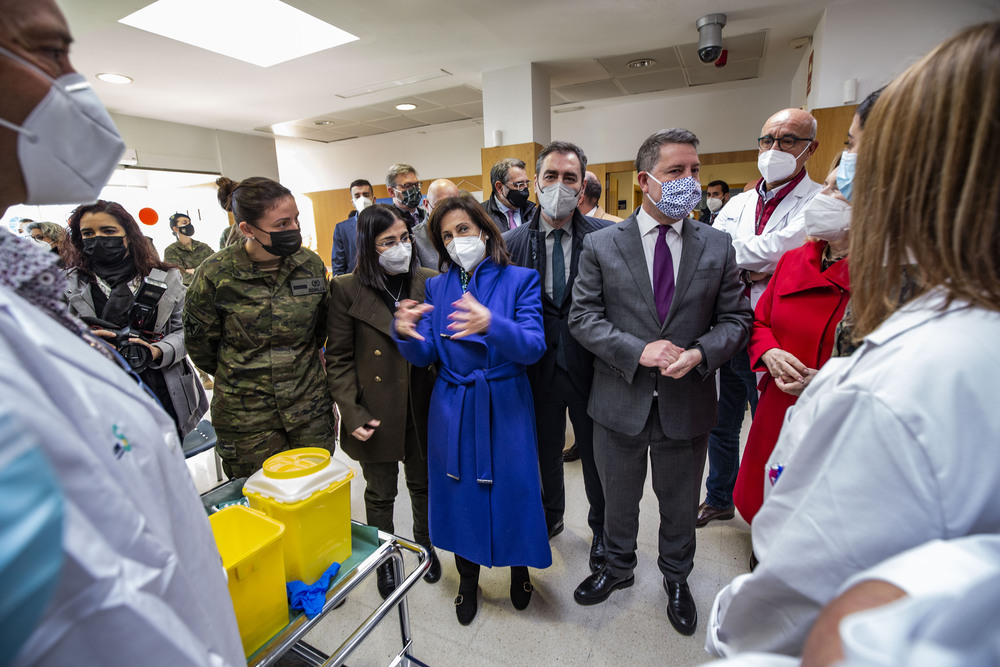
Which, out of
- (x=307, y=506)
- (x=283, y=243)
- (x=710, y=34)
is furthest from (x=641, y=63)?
(x=307, y=506)

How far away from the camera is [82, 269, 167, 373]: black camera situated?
191cm

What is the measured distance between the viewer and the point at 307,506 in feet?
3.76

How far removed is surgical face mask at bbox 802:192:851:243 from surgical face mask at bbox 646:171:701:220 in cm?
35

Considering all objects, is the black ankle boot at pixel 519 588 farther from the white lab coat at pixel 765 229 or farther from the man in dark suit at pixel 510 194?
the man in dark suit at pixel 510 194

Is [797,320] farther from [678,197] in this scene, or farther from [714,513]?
[714,513]

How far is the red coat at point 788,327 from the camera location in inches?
58.4

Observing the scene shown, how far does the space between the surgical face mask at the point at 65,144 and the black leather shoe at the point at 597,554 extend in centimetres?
210

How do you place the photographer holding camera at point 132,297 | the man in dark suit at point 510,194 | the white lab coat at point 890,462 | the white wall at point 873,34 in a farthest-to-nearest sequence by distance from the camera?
the white wall at point 873,34, the man in dark suit at point 510,194, the photographer holding camera at point 132,297, the white lab coat at point 890,462

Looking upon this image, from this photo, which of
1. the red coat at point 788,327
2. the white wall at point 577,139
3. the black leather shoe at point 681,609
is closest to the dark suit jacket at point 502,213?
the red coat at point 788,327

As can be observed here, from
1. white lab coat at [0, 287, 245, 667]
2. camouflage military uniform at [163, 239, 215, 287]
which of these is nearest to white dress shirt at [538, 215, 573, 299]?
white lab coat at [0, 287, 245, 667]

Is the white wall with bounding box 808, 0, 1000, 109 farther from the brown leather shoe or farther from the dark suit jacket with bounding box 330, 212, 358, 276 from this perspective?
the dark suit jacket with bounding box 330, 212, 358, 276

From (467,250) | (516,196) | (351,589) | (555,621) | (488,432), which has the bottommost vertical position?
(555,621)

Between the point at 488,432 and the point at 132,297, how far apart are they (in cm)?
170

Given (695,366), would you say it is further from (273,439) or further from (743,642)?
(273,439)
